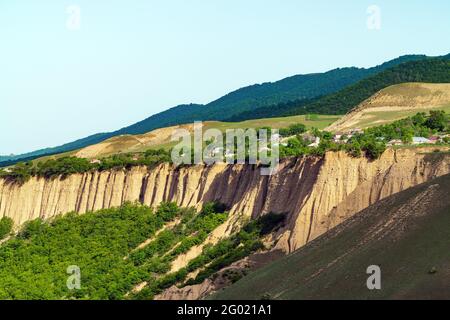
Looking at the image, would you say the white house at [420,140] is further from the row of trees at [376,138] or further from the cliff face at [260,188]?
the cliff face at [260,188]

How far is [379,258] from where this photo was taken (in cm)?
4859

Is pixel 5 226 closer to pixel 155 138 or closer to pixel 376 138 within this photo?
pixel 376 138

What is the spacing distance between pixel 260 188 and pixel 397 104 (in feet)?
170

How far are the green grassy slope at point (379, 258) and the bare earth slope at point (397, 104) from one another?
2183 inches

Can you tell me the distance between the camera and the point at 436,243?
1861 inches

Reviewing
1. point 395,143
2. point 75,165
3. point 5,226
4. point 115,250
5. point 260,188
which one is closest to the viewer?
point 395,143

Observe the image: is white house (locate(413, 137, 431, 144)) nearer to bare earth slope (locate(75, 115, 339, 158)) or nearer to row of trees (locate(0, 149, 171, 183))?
row of trees (locate(0, 149, 171, 183))

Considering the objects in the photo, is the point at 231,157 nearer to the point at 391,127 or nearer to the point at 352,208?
the point at 391,127

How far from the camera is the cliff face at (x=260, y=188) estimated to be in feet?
209

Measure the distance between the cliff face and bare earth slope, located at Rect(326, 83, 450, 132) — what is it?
27.3 metres

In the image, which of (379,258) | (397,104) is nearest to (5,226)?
(397,104)

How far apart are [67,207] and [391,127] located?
29067 mm

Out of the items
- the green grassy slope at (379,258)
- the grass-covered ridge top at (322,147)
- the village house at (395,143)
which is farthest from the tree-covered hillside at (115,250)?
the green grassy slope at (379,258)
